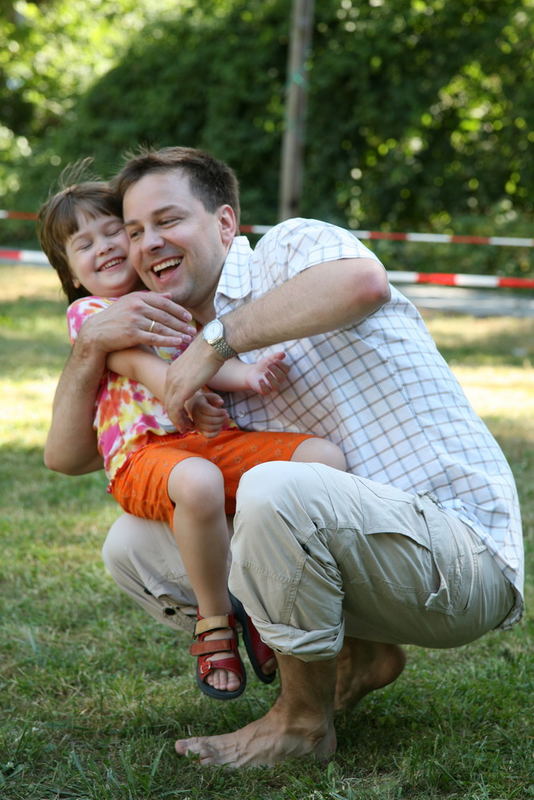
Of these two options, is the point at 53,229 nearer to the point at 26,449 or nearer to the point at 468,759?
the point at 468,759

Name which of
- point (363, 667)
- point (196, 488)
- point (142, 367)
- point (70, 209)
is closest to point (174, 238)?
point (142, 367)

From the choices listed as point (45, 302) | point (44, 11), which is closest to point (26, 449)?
point (45, 302)

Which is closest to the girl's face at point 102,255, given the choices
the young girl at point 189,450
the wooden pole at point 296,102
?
the young girl at point 189,450

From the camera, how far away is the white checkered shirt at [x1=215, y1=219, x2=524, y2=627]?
2.40 meters

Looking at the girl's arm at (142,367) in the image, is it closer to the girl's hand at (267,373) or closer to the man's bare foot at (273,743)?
the girl's hand at (267,373)

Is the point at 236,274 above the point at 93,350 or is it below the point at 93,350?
above

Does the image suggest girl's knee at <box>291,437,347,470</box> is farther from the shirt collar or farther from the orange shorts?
the shirt collar

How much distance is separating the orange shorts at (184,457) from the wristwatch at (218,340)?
270mm

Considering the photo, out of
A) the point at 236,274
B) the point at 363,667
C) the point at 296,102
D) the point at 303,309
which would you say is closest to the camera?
the point at 303,309

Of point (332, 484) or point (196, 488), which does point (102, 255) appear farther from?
point (332, 484)

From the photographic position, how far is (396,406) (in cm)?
244

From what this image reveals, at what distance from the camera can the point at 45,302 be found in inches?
461

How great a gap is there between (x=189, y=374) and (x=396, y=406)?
49cm

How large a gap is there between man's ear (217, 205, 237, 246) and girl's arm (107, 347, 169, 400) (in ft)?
1.28
